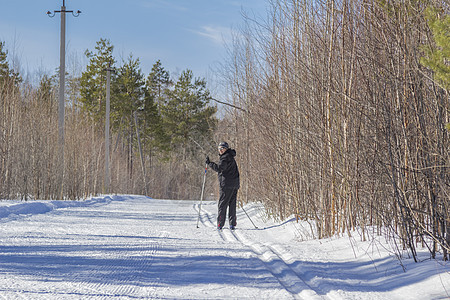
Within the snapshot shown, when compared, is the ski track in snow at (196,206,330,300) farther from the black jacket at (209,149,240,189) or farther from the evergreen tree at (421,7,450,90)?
the evergreen tree at (421,7,450,90)

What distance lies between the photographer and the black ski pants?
37.7ft

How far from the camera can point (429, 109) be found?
593 cm

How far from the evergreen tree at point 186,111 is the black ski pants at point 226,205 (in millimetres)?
43435

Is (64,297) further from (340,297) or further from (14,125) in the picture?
(14,125)

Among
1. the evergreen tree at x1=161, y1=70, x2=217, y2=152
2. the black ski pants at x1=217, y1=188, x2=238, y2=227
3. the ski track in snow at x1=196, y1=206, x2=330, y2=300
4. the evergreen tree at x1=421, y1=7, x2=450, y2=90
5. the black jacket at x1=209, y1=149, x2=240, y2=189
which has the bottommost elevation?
the ski track in snow at x1=196, y1=206, x2=330, y2=300

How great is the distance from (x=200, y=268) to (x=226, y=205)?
5.37 metres

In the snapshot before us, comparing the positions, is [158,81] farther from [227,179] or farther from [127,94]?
[227,179]

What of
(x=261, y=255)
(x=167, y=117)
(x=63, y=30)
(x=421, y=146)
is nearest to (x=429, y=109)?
(x=421, y=146)

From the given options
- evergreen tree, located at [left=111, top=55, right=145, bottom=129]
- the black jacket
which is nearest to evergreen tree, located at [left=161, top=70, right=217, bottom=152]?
evergreen tree, located at [left=111, top=55, right=145, bottom=129]

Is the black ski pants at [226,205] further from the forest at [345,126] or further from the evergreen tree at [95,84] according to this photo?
the evergreen tree at [95,84]

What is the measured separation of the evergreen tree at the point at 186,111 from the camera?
55.5m

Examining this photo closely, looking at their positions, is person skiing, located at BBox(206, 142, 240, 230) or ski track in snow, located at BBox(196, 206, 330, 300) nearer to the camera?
ski track in snow, located at BBox(196, 206, 330, 300)

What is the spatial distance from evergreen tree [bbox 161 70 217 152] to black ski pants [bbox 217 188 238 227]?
43.4 metres

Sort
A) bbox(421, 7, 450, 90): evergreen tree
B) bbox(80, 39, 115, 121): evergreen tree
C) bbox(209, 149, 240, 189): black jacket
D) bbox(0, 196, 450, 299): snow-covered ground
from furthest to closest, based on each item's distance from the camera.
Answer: bbox(80, 39, 115, 121): evergreen tree < bbox(209, 149, 240, 189): black jacket < bbox(0, 196, 450, 299): snow-covered ground < bbox(421, 7, 450, 90): evergreen tree
